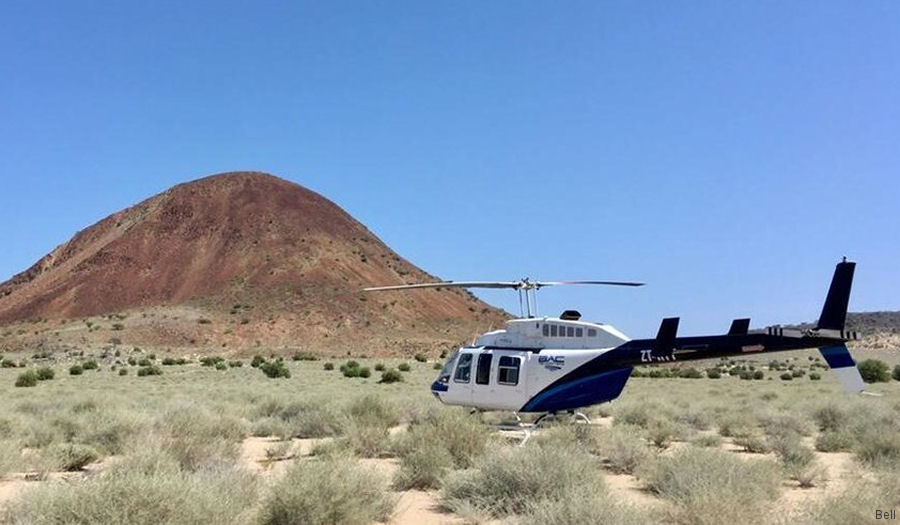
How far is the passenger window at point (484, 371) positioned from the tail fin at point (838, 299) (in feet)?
23.3

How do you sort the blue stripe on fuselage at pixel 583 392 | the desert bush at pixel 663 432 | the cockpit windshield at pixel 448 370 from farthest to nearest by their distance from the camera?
1. the cockpit windshield at pixel 448 370
2. the blue stripe on fuselage at pixel 583 392
3. the desert bush at pixel 663 432

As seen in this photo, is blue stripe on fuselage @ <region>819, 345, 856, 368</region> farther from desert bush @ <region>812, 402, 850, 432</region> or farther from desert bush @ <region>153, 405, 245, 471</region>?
desert bush @ <region>153, 405, 245, 471</region>

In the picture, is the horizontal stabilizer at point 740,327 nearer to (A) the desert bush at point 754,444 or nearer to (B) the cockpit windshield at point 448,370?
(A) the desert bush at point 754,444

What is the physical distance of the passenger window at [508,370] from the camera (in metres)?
17.2

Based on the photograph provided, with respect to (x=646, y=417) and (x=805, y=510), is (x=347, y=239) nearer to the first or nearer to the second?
(x=646, y=417)

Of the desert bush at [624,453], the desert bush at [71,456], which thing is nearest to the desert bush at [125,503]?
the desert bush at [71,456]

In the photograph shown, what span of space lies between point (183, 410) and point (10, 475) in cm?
532

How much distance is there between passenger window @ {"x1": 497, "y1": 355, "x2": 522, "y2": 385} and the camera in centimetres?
1716

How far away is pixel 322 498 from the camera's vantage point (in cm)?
810

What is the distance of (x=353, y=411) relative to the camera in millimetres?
18578

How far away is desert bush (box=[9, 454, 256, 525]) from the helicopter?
326 inches

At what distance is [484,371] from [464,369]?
0.58 metres

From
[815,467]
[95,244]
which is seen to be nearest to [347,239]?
[95,244]

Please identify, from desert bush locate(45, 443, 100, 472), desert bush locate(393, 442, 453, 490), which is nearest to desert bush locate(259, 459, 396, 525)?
desert bush locate(393, 442, 453, 490)
